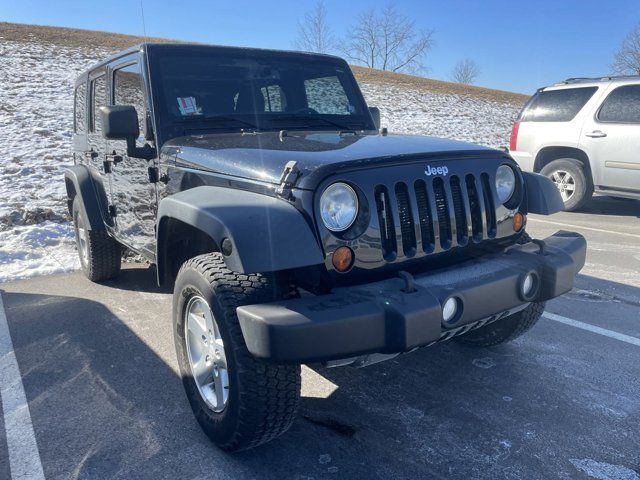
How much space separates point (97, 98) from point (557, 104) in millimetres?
6601

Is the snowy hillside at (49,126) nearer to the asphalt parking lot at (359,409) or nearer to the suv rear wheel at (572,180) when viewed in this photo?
the asphalt parking lot at (359,409)

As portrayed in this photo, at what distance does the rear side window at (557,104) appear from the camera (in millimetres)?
8062

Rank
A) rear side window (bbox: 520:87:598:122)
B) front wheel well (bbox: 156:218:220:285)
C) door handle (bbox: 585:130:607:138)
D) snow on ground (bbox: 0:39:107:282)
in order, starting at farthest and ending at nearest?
1. rear side window (bbox: 520:87:598:122)
2. door handle (bbox: 585:130:607:138)
3. snow on ground (bbox: 0:39:107:282)
4. front wheel well (bbox: 156:218:220:285)

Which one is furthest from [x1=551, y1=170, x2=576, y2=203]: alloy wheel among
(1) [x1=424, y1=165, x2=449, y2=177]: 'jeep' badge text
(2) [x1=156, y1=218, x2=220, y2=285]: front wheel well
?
(2) [x1=156, y1=218, x2=220, y2=285]: front wheel well

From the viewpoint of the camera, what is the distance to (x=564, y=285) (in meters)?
2.77

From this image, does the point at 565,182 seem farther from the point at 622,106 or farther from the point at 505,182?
the point at 505,182

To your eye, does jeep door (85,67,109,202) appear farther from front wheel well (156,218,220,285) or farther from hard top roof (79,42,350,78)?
front wheel well (156,218,220,285)

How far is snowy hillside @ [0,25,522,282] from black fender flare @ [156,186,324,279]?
396 cm

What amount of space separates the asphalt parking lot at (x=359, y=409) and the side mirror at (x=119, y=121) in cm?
143

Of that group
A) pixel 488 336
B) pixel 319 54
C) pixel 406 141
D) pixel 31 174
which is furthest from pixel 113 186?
pixel 31 174

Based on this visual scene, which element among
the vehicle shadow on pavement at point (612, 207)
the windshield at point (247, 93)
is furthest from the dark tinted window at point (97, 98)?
the vehicle shadow on pavement at point (612, 207)

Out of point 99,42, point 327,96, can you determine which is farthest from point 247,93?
point 99,42

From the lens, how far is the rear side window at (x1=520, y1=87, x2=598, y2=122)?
806 centimetres

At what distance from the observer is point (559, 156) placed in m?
8.44
